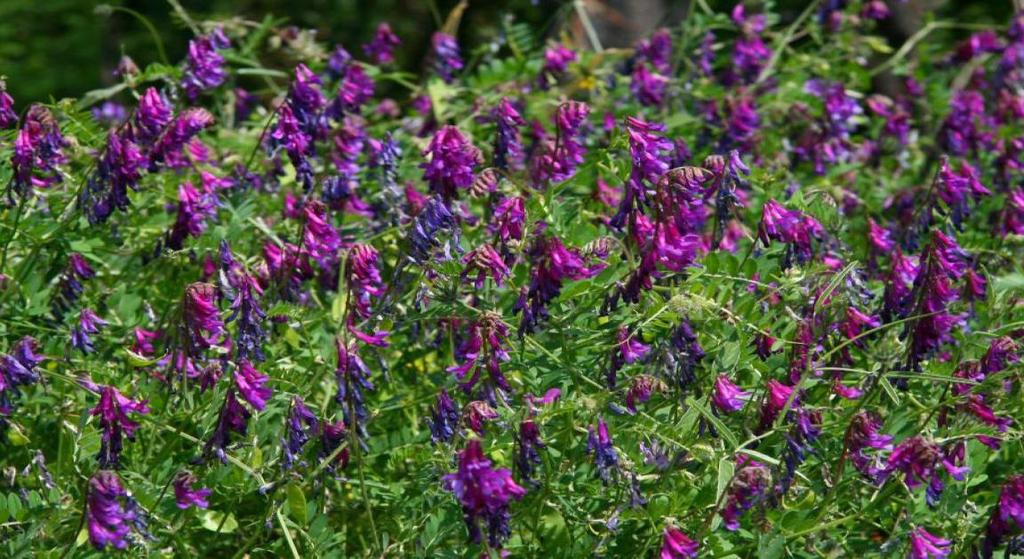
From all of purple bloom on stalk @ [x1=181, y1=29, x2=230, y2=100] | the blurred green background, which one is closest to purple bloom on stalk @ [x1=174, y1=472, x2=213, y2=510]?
purple bloom on stalk @ [x1=181, y1=29, x2=230, y2=100]

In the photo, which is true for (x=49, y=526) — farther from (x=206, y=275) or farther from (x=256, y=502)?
(x=206, y=275)

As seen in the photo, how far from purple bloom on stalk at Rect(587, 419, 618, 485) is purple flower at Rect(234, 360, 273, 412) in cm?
59

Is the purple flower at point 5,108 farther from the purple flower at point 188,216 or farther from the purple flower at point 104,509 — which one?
the purple flower at point 104,509

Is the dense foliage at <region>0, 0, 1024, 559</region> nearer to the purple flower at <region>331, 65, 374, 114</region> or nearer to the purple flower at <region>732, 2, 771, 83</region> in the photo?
the purple flower at <region>331, 65, 374, 114</region>

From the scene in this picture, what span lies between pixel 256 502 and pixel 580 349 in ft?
2.44

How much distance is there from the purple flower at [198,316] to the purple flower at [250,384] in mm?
85

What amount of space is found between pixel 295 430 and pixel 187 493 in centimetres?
27

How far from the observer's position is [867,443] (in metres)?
2.70

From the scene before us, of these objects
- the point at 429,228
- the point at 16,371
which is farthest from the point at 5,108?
the point at 429,228

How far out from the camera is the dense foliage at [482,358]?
8.91ft

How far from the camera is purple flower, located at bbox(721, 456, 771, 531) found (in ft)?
8.36

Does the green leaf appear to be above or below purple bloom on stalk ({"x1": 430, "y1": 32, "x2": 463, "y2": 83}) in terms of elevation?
below

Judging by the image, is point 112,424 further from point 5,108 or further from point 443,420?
point 5,108

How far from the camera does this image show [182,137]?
3.41m
